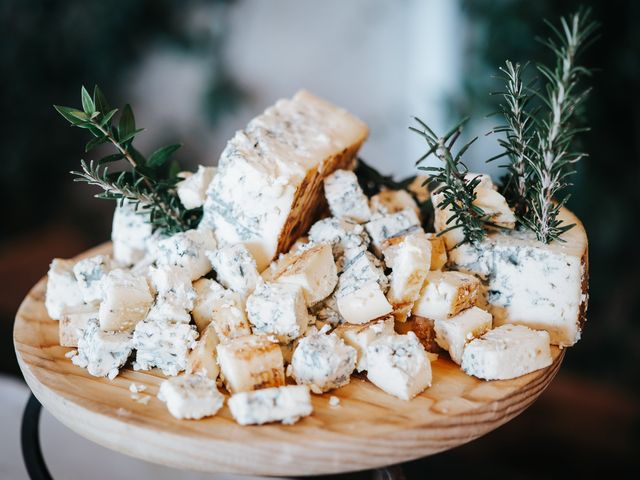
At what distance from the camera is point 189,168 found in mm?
3785

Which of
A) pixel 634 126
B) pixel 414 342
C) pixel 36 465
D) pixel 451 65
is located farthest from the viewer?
pixel 451 65

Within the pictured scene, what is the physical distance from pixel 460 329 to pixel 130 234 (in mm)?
638

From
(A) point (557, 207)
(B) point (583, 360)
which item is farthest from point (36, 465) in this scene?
(B) point (583, 360)

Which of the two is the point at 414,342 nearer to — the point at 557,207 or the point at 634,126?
the point at 557,207

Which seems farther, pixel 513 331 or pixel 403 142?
pixel 403 142

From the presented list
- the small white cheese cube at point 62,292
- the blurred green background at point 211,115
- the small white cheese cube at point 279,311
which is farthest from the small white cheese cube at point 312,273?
the blurred green background at point 211,115

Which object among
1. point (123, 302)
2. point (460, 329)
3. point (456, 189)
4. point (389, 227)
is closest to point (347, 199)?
point (389, 227)

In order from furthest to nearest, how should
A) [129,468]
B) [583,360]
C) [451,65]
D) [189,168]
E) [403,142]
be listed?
[189,168] → [403,142] → [451,65] → [583,360] → [129,468]

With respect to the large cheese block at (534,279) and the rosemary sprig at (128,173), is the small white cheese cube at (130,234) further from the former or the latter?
the large cheese block at (534,279)

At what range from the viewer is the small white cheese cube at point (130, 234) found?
1.25m

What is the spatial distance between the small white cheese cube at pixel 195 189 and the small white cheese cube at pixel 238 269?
0.17 metres

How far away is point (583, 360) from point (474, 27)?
4.77ft

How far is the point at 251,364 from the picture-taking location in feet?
3.01

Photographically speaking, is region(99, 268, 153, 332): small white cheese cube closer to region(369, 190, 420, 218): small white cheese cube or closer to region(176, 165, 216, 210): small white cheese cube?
region(176, 165, 216, 210): small white cheese cube
